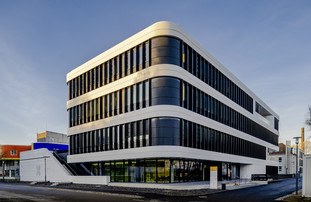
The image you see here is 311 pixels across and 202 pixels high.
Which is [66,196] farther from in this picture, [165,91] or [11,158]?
[11,158]

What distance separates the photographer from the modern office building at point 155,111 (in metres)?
39.6

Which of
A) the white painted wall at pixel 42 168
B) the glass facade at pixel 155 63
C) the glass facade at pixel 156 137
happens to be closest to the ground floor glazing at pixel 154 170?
the glass facade at pixel 156 137

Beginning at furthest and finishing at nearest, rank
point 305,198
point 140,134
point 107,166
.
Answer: point 107,166
point 140,134
point 305,198

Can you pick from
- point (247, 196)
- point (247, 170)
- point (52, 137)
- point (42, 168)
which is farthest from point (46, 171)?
point (52, 137)

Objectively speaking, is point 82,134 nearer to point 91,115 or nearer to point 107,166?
point 91,115

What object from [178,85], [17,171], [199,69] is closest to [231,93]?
[199,69]

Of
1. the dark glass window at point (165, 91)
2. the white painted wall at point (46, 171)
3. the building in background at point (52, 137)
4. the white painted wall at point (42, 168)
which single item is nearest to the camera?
the dark glass window at point (165, 91)

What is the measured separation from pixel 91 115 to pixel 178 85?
61.5 feet

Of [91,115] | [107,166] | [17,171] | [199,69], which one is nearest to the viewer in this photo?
[199,69]

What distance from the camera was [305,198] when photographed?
26141 mm

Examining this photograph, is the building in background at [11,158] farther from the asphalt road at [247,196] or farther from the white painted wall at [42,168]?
the asphalt road at [247,196]

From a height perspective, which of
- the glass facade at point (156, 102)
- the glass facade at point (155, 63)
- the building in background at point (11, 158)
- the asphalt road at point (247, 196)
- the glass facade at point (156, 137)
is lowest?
the building in background at point (11, 158)

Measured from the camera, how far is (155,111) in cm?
3928

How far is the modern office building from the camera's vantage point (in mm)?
39625
